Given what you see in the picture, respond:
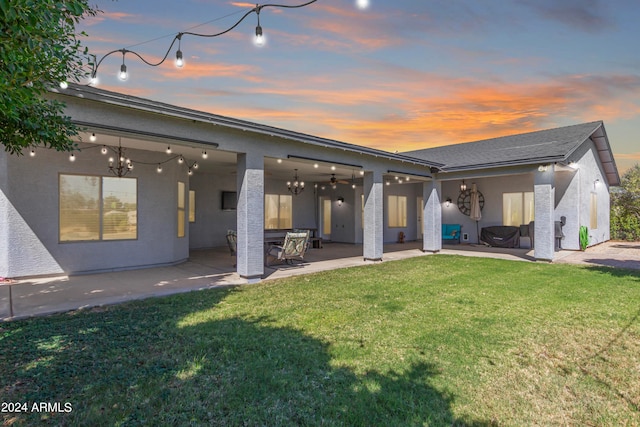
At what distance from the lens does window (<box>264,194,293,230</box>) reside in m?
16.1

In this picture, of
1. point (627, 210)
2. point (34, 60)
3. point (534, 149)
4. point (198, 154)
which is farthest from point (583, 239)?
point (34, 60)

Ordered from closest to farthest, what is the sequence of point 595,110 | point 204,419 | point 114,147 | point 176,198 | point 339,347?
point 204,419
point 339,347
point 114,147
point 176,198
point 595,110

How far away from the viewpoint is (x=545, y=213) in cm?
1027

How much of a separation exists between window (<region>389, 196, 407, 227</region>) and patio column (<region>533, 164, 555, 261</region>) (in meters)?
7.74

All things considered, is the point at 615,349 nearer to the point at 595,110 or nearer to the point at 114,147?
the point at 114,147

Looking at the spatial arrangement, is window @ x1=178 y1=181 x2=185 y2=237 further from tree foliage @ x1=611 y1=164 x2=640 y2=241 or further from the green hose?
tree foliage @ x1=611 y1=164 x2=640 y2=241

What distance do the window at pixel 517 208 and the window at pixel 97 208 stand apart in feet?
48.0

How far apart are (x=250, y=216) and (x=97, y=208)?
13.6 feet

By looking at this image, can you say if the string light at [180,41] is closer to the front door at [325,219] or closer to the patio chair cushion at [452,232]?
the front door at [325,219]

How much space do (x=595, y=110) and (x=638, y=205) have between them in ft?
21.5

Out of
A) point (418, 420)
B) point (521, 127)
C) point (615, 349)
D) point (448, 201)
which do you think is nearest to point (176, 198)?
point (418, 420)

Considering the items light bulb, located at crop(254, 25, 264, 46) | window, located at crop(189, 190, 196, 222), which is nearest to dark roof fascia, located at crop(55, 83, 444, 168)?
light bulb, located at crop(254, 25, 264, 46)

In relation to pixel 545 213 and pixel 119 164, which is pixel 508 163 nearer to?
pixel 545 213

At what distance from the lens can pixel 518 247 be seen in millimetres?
14297
